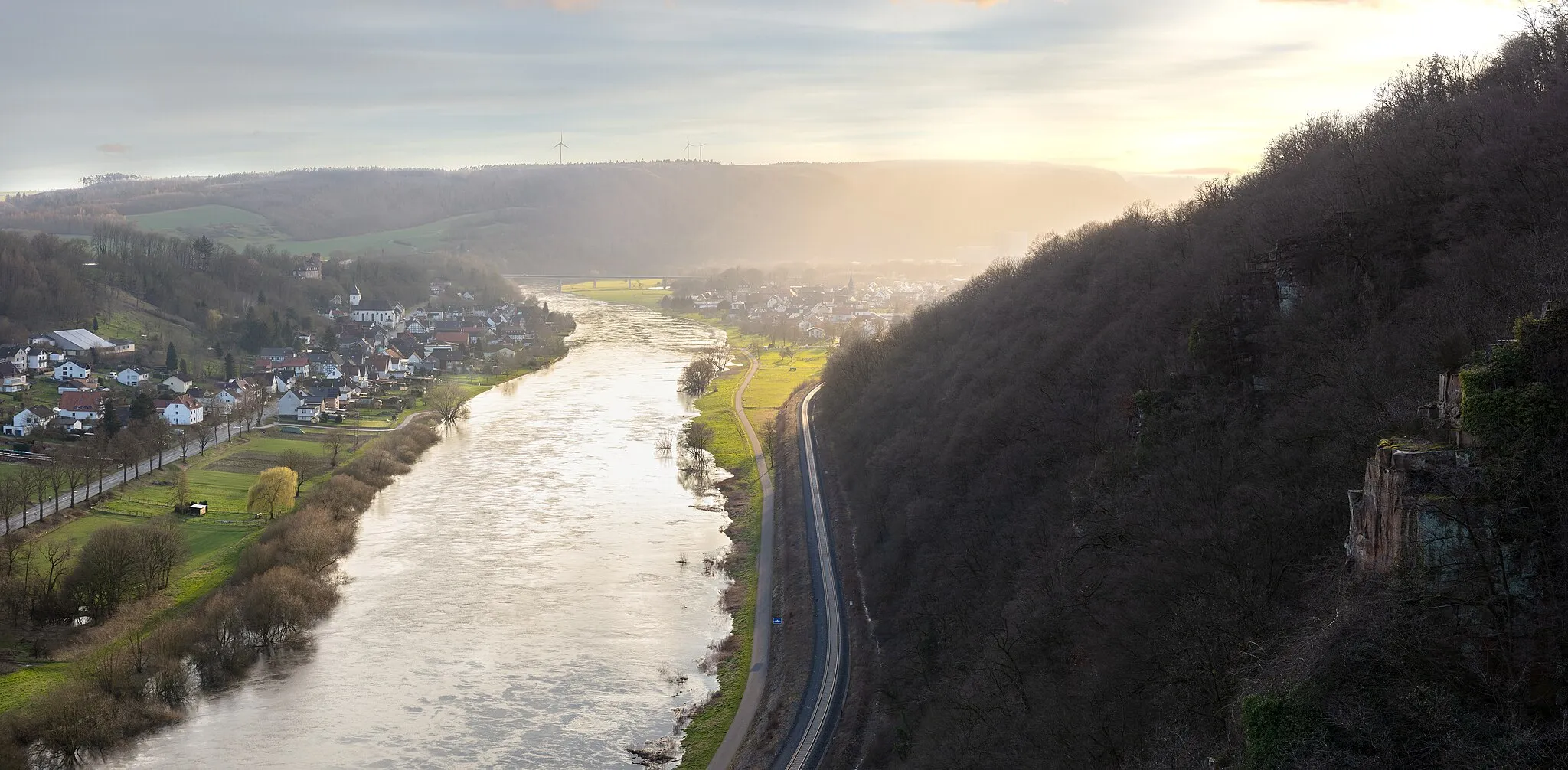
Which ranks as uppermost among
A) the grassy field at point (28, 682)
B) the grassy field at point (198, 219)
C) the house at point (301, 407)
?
the grassy field at point (198, 219)

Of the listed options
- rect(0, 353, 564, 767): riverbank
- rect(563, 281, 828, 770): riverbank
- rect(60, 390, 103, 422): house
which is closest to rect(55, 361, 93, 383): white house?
rect(60, 390, 103, 422): house

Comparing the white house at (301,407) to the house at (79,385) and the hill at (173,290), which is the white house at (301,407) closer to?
the house at (79,385)

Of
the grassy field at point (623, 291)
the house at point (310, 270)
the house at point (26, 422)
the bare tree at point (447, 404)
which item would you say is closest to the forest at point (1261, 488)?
the bare tree at point (447, 404)

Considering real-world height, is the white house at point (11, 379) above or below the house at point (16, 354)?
below

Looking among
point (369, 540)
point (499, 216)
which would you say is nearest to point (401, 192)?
point (499, 216)

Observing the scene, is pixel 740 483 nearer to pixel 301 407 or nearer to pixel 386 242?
pixel 301 407

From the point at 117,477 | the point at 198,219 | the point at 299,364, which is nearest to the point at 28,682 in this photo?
the point at 117,477
